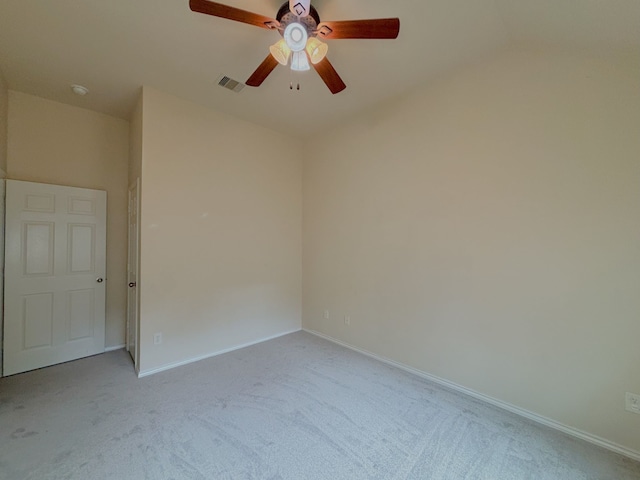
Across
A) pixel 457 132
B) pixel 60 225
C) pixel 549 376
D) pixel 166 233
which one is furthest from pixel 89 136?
pixel 549 376

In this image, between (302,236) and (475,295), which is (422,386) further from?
(302,236)

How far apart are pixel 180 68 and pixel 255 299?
2720 millimetres

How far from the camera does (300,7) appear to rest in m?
1.50

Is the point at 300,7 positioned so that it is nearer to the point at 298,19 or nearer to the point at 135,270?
the point at 298,19

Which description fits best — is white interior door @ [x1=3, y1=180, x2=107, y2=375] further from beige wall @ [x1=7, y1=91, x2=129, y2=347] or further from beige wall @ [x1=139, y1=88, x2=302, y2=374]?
beige wall @ [x1=139, y1=88, x2=302, y2=374]

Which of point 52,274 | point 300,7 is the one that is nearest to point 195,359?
point 52,274

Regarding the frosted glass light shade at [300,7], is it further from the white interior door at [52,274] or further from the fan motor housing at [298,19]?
the white interior door at [52,274]

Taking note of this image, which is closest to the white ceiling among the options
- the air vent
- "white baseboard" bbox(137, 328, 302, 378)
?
the air vent

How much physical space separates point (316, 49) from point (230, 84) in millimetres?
1374

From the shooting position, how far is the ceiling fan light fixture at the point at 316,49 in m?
1.71

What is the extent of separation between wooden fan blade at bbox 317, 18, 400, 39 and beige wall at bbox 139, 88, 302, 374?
2.05m

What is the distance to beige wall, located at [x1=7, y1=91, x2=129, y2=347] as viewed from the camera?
9.34 feet

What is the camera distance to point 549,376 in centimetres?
200

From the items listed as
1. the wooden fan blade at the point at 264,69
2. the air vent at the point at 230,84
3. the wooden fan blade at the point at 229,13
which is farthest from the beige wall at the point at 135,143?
the wooden fan blade at the point at 229,13
